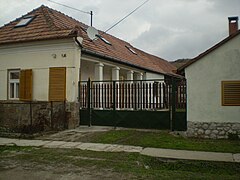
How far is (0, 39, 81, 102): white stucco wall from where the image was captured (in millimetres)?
12844

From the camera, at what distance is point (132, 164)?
254 inches

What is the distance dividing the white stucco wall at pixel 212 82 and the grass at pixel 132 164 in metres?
3.81

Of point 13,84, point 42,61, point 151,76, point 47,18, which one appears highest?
point 47,18

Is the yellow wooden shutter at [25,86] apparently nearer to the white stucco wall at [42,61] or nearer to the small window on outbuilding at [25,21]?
the white stucco wall at [42,61]

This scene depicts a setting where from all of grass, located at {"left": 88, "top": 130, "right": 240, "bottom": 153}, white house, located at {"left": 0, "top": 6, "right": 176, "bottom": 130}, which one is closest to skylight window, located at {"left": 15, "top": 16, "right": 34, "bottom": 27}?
white house, located at {"left": 0, "top": 6, "right": 176, "bottom": 130}

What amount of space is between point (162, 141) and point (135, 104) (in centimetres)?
356

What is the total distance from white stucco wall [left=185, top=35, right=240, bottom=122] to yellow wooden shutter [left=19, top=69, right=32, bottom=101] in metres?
8.04

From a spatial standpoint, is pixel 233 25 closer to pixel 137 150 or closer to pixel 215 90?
pixel 215 90

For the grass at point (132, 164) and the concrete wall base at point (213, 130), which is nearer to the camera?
the grass at point (132, 164)

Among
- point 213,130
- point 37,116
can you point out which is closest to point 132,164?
point 213,130

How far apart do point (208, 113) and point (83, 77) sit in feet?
28.8

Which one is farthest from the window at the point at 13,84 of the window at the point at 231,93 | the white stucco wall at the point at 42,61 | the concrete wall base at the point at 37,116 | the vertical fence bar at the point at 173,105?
the window at the point at 231,93

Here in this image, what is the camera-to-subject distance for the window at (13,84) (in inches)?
580

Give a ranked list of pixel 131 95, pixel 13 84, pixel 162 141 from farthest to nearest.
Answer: pixel 13 84 < pixel 131 95 < pixel 162 141
